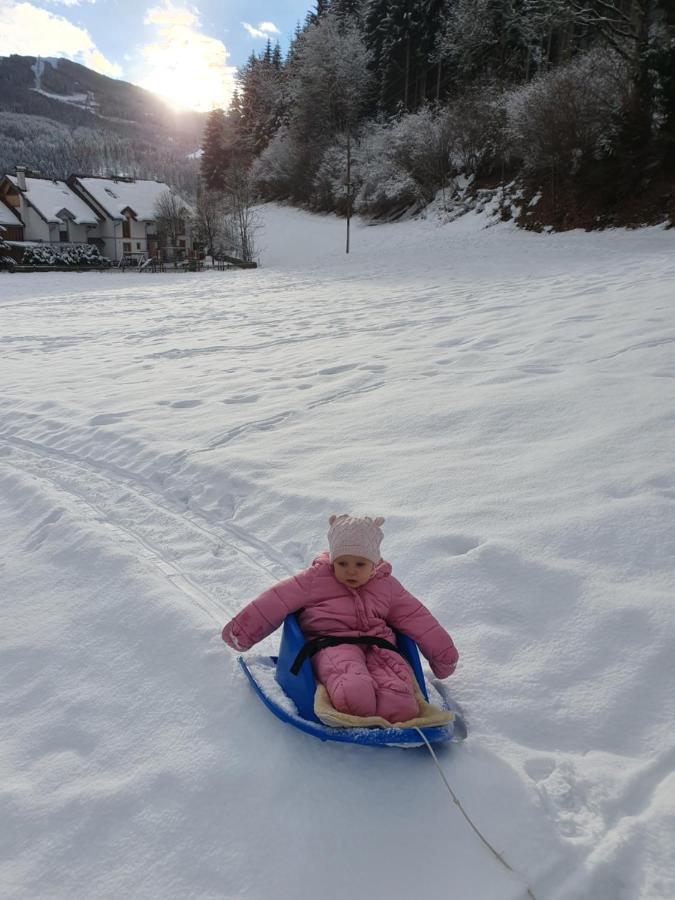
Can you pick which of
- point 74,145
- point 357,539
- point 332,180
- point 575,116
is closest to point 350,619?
point 357,539

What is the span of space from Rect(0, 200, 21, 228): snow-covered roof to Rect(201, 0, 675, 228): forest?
53.0ft

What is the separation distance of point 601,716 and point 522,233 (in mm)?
24317

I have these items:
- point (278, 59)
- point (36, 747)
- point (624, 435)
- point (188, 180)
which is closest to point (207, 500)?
point (36, 747)

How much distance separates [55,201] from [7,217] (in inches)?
138

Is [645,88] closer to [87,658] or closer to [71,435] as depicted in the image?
[71,435]

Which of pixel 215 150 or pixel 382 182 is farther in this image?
pixel 215 150

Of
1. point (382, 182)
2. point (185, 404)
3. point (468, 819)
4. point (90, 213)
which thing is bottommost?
point (468, 819)

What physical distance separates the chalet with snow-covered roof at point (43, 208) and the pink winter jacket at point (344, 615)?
47616 millimetres

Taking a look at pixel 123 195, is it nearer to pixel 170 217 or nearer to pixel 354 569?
pixel 170 217

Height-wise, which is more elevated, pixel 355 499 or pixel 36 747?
pixel 355 499

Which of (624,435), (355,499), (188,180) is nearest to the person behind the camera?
Result: (355,499)

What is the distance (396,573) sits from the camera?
3121mm

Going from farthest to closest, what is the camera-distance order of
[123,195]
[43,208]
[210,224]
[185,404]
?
[123,195]
[43,208]
[210,224]
[185,404]

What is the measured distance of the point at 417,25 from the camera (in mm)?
44500
